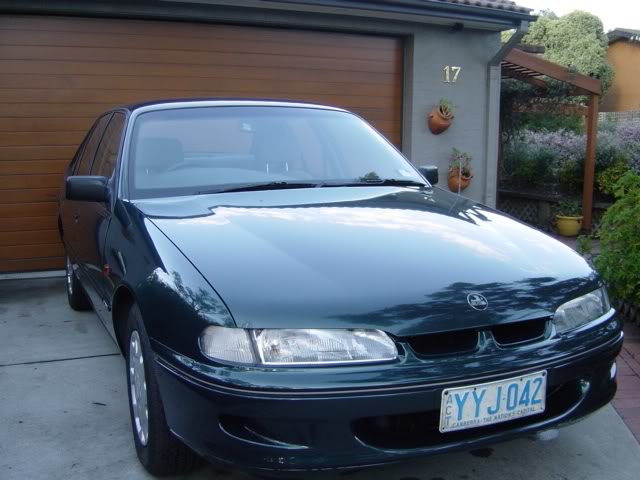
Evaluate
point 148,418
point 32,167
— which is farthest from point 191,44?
point 148,418

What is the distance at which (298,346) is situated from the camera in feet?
6.98

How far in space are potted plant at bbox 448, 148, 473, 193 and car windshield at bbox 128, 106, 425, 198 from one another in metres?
4.07

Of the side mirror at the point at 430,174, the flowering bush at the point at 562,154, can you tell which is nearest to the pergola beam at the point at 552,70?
the flowering bush at the point at 562,154

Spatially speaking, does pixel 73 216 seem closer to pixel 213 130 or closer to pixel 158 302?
pixel 213 130

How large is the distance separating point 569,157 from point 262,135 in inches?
305

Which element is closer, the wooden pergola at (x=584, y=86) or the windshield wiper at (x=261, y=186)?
the windshield wiper at (x=261, y=186)

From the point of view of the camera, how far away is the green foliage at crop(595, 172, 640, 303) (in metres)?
4.36

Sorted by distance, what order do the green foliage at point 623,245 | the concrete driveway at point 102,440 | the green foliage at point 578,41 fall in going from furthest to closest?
1. the green foliage at point 578,41
2. the green foliage at point 623,245
3. the concrete driveway at point 102,440

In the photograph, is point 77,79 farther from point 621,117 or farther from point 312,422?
point 621,117

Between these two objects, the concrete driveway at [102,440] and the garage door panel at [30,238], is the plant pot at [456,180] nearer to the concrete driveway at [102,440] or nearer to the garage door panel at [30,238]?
the garage door panel at [30,238]

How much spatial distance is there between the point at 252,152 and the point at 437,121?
446 centimetres

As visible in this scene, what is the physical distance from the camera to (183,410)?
2.22 meters

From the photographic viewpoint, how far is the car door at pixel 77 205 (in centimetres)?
426

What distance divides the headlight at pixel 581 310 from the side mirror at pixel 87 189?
2192 mm
